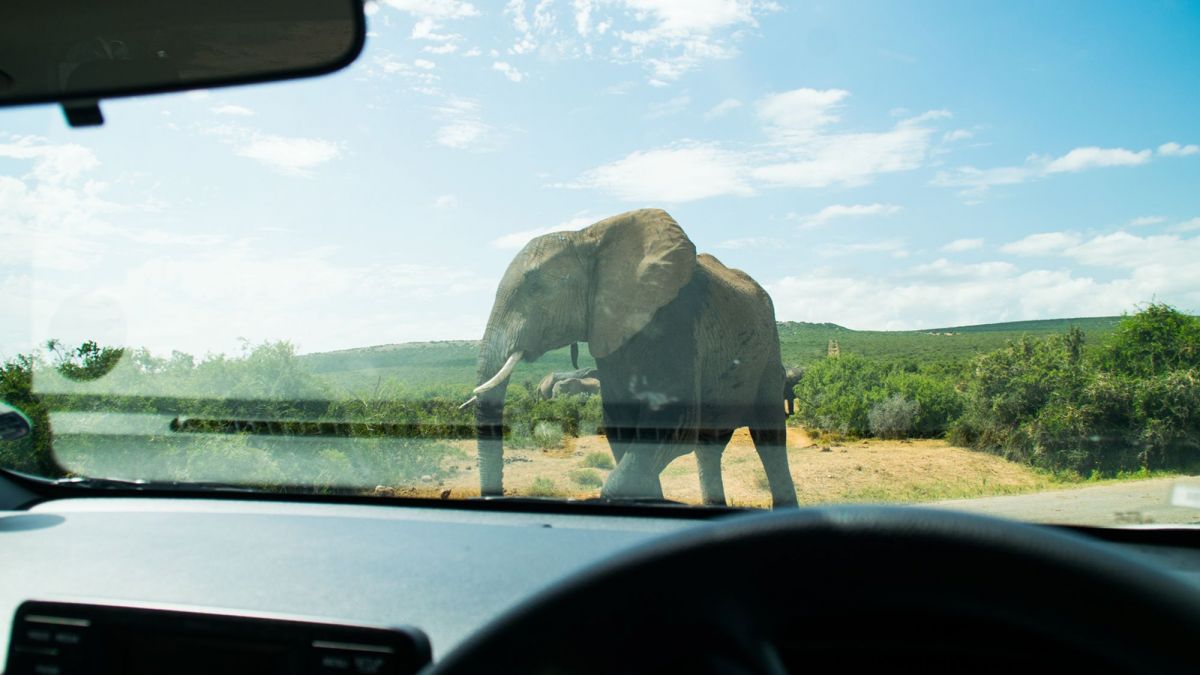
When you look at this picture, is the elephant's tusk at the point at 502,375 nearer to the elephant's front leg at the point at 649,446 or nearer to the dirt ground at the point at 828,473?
the dirt ground at the point at 828,473

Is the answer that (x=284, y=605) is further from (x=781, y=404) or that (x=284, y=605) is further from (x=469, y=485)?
(x=781, y=404)

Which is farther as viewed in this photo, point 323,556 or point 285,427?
point 285,427

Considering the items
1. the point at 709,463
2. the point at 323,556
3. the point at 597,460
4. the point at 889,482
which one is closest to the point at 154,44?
the point at 323,556

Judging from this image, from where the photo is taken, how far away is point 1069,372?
187 inches

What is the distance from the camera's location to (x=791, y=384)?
10164mm

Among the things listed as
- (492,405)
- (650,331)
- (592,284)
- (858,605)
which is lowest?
(858,605)

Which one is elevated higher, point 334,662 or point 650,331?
point 650,331

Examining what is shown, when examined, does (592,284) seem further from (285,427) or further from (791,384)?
(285,427)

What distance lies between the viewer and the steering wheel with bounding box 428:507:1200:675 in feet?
3.19

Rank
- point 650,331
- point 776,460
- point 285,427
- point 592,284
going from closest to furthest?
1. point 285,427
2. point 776,460
3. point 650,331
4. point 592,284

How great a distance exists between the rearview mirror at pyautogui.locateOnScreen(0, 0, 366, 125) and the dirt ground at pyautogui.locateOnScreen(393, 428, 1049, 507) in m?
2.01

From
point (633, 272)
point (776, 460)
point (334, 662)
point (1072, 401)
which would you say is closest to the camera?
point (334, 662)

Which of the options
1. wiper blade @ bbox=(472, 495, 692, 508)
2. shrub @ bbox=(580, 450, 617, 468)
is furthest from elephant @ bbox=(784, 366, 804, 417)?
wiper blade @ bbox=(472, 495, 692, 508)

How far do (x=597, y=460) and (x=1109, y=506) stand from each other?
447 centimetres
